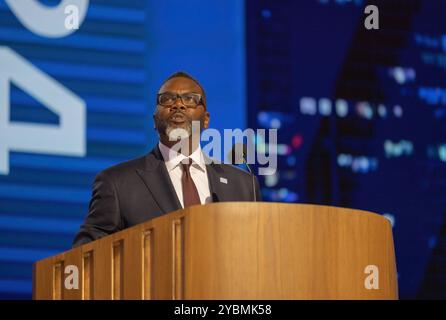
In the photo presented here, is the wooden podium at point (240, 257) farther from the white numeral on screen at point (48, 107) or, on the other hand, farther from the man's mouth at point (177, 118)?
the white numeral on screen at point (48, 107)

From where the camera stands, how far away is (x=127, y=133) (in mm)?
5344

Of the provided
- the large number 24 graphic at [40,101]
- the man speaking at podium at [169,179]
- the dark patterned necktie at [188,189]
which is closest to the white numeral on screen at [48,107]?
the large number 24 graphic at [40,101]

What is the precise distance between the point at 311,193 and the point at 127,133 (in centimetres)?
109

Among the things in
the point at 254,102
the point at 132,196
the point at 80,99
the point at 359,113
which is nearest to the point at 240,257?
the point at 132,196

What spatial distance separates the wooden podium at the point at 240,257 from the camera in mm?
3029

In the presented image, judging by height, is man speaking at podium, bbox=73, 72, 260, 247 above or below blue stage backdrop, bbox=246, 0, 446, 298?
below

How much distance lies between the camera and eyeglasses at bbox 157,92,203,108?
405 centimetres

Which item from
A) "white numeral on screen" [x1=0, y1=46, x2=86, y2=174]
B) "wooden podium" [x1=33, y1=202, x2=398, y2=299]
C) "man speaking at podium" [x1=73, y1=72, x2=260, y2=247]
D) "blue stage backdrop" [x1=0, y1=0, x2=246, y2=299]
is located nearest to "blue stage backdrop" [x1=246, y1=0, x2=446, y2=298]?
"blue stage backdrop" [x1=0, y1=0, x2=246, y2=299]

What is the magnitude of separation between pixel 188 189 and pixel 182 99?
357mm

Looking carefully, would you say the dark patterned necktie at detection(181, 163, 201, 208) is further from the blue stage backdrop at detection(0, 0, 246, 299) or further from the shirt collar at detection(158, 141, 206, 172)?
the blue stage backdrop at detection(0, 0, 246, 299)
